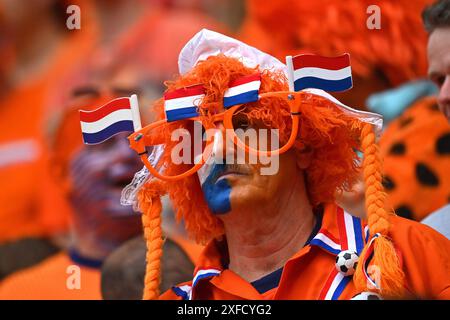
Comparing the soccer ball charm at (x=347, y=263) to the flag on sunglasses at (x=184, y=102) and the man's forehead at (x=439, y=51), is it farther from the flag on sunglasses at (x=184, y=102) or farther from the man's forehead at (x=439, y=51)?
the man's forehead at (x=439, y=51)

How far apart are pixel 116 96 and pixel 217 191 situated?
3.99ft

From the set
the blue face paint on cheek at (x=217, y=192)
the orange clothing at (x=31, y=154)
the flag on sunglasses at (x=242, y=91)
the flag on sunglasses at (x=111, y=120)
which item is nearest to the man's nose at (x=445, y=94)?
the flag on sunglasses at (x=242, y=91)

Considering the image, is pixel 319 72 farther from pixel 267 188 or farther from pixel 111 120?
pixel 111 120

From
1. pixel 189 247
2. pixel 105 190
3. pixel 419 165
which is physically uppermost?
pixel 419 165

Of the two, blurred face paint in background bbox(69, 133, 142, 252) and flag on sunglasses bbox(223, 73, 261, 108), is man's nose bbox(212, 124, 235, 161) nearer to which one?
flag on sunglasses bbox(223, 73, 261, 108)

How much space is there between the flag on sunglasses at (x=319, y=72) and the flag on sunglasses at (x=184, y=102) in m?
0.21

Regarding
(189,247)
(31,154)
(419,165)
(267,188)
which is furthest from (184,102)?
(31,154)

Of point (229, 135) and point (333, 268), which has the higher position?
point (229, 135)

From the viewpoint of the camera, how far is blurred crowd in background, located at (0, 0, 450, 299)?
336 cm

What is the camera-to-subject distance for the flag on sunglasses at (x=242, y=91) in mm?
2521

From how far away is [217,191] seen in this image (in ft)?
8.30
